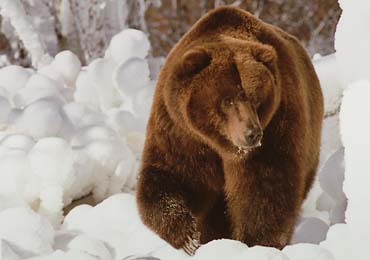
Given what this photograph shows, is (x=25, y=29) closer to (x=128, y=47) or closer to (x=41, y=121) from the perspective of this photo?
(x=128, y=47)

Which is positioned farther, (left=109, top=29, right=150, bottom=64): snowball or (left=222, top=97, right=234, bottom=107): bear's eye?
(left=109, top=29, right=150, bottom=64): snowball

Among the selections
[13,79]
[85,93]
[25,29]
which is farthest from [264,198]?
[25,29]

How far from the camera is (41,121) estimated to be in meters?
2.52

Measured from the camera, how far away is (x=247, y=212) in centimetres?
169

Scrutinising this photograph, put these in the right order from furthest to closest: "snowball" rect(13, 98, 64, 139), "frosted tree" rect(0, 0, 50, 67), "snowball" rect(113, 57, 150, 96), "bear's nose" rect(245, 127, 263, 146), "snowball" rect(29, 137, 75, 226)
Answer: "frosted tree" rect(0, 0, 50, 67), "snowball" rect(113, 57, 150, 96), "snowball" rect(13, 98, 64, 139), "snowball" rect(29, 137, 75, 226), "bear's nose" rect(245, 127, 263, 146)

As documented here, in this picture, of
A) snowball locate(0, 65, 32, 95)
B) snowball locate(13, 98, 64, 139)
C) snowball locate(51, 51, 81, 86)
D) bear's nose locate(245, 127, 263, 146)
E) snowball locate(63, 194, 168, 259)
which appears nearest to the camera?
bear's nose locate(245, 127, 263, 146)

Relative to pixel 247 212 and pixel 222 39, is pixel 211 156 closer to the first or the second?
pixel 247 212

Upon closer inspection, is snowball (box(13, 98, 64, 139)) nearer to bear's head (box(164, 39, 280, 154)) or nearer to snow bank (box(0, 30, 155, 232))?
snow bank (box(0, 30, 155, 232))

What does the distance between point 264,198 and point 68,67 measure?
1858 mm

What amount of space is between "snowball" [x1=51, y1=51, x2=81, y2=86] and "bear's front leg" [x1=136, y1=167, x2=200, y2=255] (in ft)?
5.27

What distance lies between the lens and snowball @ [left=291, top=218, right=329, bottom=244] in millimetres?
1889

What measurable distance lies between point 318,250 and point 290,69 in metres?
0.63

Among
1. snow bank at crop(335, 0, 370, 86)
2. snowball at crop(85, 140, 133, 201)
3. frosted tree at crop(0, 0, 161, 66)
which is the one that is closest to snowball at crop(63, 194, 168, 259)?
snowball at crop(85, 140, 133, 201)

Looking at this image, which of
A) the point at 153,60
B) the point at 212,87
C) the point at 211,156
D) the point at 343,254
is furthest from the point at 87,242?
the point at 153,60
